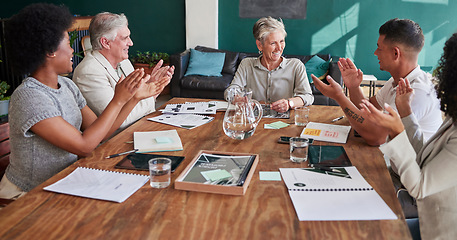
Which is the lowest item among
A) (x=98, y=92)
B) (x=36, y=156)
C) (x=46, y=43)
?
(x=36, y=156)

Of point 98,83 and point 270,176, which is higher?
point 98,83

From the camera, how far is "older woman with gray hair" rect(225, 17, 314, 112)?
285cm

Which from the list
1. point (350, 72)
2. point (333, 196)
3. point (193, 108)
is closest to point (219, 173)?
point (333, 196)

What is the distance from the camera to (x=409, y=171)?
1.38 meters

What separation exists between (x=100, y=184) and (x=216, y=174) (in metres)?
0.40

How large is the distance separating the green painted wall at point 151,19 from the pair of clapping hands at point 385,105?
4422mm

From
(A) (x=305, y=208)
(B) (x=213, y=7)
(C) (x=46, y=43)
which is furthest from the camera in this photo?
(B) (x=213, y=7)

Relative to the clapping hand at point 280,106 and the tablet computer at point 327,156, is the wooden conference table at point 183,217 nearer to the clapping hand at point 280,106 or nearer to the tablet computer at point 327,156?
the tablet computer at point 327,156

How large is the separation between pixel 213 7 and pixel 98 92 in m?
4.03

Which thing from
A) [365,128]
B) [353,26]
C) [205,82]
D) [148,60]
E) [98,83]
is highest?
[353,26]

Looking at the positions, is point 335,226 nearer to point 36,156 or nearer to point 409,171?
point 409,171

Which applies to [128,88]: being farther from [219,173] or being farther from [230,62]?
[230,62]

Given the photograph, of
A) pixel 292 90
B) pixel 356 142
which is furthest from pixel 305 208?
pixel 292 90

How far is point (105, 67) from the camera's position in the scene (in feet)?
8.27
